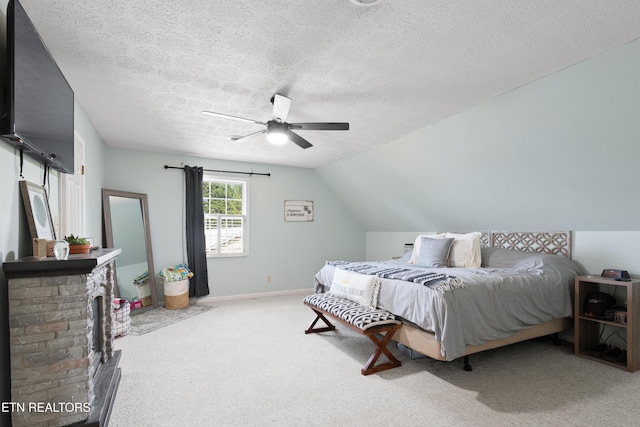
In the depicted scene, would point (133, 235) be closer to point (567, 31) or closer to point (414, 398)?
point (414, 398)

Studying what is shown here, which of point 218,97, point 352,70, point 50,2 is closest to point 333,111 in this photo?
point 352,70

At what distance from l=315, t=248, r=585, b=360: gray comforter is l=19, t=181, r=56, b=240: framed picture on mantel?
2.69 m

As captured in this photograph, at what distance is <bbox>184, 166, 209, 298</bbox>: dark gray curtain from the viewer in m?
5.12

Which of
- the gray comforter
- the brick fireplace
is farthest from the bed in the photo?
the brick fireplace

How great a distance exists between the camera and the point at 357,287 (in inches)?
131

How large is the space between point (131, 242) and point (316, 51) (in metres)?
3.91

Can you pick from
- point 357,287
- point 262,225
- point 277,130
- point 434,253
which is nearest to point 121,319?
point 262,225

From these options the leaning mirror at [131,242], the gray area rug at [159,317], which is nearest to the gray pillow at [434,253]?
the gray area rug at [159,317]

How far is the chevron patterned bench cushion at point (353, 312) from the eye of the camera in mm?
2787

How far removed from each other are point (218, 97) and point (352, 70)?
1.28 meters

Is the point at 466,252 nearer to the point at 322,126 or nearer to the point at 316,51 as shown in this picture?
the point at 322,126

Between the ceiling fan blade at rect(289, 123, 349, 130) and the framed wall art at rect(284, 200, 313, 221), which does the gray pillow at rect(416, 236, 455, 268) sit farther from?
the framed wall art at rect(284, 200, 313, 221)

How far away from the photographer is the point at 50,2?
1727 millimetres

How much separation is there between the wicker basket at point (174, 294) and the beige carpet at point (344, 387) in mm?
1139
